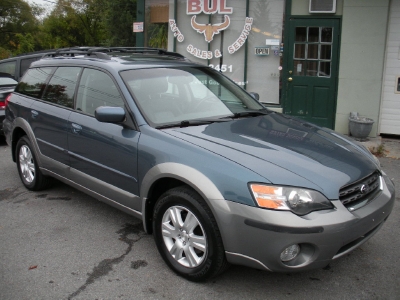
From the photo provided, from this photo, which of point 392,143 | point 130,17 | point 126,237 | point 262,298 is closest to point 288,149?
point 262,298

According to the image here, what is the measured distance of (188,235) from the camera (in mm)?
3289

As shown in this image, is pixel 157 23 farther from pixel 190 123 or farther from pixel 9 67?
pixel 190 123

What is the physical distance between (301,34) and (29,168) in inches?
240

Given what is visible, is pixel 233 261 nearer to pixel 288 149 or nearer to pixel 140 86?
pixel 288 149

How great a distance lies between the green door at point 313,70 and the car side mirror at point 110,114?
620cm

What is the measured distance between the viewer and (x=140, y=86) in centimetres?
404

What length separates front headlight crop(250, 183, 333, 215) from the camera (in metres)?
→ 2.87

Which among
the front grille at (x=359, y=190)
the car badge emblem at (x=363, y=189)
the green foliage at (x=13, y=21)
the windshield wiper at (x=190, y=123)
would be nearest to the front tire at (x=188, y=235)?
the windshield wiper at (x=190, y=123)

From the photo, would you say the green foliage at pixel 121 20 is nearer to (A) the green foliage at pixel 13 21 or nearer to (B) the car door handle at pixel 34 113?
(B) the car door handle at pixel 34 113

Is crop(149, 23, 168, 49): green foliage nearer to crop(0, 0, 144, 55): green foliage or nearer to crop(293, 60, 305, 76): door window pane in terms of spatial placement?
crop(0, 0, 144, 55): green foliage

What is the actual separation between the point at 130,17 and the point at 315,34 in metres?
13.5

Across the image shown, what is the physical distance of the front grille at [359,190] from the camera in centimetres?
305

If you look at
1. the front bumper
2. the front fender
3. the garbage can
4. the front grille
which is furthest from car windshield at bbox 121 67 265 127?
the garbage can

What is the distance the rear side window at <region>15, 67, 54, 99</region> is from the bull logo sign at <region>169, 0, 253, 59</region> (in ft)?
17.2
